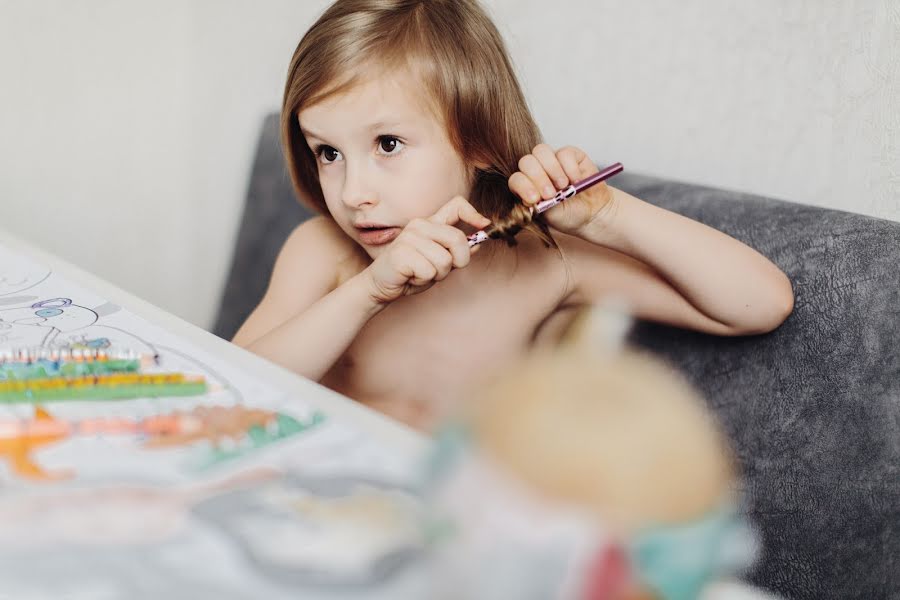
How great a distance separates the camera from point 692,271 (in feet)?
2.59

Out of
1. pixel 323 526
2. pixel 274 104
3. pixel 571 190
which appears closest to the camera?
pixel 323 526

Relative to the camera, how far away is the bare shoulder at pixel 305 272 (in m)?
1.01

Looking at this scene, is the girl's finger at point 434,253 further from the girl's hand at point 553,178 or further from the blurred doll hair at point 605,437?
the blurred doll hair at point 605,437

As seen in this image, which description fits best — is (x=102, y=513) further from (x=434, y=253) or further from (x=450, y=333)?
(x=450, y=333)

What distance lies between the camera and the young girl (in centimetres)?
78

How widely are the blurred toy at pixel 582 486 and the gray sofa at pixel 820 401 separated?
53cm

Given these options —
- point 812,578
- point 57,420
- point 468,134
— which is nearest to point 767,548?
point 812,578

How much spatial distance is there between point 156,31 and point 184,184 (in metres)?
0.31

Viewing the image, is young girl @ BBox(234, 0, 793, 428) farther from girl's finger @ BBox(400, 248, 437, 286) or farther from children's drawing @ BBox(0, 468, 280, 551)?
children's drawing @ BBox(0, 468, 280, 551)

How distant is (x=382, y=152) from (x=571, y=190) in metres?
0.21

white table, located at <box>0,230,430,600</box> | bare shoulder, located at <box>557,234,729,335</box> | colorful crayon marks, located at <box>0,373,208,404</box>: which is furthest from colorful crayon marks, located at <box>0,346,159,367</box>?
bare shoulder, located at <box>557,234,729,335</box>

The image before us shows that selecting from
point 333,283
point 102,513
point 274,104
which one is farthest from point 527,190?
point 274,104

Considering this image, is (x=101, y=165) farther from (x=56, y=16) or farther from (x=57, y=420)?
(x=57, y=420)

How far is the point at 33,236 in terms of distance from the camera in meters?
1.52
